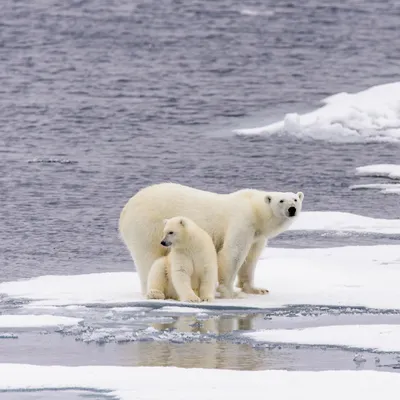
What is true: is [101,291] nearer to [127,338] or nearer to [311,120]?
[127,338]

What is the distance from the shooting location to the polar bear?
31.7ft

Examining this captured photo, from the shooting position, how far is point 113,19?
3584cm

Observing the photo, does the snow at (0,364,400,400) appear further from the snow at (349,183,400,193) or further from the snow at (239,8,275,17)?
the snow at (239,8,275,17)

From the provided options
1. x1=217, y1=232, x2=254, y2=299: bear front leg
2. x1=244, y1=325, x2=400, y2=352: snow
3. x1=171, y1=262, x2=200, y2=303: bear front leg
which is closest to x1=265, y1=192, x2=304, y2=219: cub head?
x1=217, y1=232, x2=254, y2=299: bear front leg

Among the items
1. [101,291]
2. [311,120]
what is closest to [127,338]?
[101,291]

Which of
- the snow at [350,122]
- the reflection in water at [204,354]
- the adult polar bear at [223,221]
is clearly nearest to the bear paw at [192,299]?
the adult polar bear at [223,221]

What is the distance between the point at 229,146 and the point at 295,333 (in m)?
13.1

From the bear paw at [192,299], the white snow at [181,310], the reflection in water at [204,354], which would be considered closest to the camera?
the reflection in water at [204,354]

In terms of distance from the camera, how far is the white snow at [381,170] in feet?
61.4

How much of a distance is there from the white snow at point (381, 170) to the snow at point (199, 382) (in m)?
11.7

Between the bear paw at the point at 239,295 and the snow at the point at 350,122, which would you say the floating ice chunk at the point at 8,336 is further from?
the snow at the point at 350,122

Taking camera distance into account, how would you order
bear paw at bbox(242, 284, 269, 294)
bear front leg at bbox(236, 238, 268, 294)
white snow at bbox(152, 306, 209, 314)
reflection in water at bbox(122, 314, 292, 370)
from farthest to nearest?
bear front leg at bbox(236, 238, 268, 294) → bear paw at bbox(242, 284, 269, 294) → white snow at bbox(152, 306, 209, 314) → reflection in water at bbox(122, 314, 292, 370)

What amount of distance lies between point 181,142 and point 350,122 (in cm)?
306

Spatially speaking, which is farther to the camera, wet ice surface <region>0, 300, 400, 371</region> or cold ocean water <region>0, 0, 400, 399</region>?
cold ocean water <region>0, 0, 400, 399</region>
